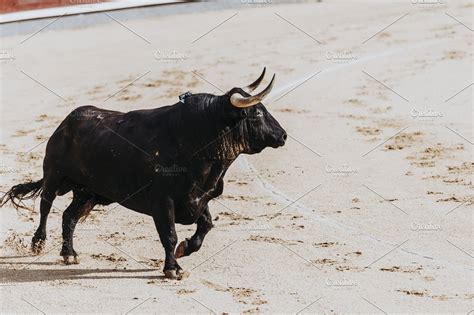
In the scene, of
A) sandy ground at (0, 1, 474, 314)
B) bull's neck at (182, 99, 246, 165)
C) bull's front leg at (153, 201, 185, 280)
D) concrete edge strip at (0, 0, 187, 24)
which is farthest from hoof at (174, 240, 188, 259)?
concrete edge strip at (0, 0, 187, 24)

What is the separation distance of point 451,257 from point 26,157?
19.4 feet

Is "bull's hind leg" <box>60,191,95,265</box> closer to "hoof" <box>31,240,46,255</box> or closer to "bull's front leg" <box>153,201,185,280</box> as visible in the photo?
"hoof" <box>31,240,46,255</box>

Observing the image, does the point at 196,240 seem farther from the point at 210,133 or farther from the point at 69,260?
the point at 69,260

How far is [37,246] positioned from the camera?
32.8 feet

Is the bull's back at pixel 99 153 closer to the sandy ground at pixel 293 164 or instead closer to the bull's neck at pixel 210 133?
the bull's neck at pixel 210 133

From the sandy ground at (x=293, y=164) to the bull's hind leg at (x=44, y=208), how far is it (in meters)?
0.13

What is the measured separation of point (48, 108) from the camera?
16172 millimetres

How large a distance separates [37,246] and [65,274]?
66cm

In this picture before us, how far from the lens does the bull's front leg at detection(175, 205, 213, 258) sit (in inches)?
372

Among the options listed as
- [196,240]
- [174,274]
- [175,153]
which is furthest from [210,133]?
[174,274]

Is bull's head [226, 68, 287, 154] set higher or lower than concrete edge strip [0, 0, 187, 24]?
higher

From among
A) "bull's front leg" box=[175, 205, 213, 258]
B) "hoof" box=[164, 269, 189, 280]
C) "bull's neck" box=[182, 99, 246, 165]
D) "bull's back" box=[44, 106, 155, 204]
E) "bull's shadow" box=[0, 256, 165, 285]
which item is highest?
"bull's neck" box=[182, 99, 246, 165]

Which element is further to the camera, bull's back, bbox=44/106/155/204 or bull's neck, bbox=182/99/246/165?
bull's back, bbox=44/106/155/204

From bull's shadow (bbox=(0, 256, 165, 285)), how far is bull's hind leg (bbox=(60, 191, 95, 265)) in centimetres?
10
